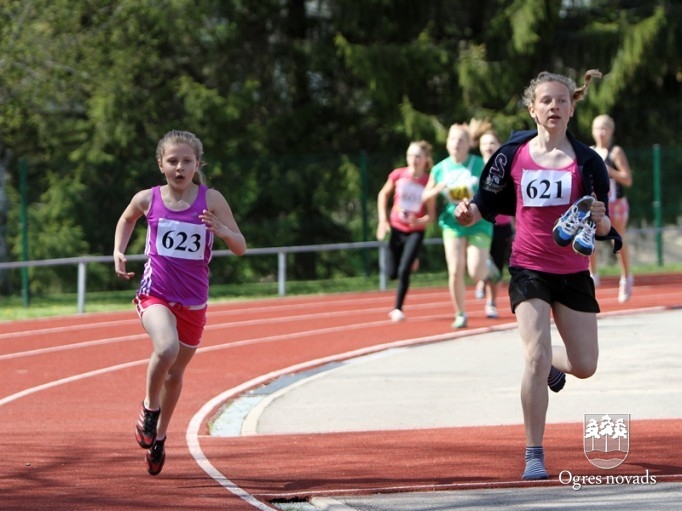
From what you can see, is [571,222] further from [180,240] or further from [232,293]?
[232,293]

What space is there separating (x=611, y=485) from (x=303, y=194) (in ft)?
59.3

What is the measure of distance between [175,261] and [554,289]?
2.01 metres

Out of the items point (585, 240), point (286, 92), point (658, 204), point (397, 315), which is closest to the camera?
point (585, 240)

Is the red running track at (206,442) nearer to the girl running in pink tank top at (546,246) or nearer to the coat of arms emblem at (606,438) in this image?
the coat of arms emblem at (606,438)

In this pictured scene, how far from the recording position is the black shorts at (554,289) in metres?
7.29

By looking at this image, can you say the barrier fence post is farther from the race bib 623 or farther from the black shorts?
the race bib 623

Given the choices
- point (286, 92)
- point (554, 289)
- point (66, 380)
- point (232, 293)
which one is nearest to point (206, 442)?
point (554, 289)

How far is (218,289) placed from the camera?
23312 mm

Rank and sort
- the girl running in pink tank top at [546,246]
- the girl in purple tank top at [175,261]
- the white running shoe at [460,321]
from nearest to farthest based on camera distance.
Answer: the girl running in pink tank top at [546,246] → the girl in purple tank top at [175,261] → the white running shoe at [460,321]

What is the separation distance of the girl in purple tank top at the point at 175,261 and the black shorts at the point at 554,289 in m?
1.52

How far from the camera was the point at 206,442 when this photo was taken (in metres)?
9.04

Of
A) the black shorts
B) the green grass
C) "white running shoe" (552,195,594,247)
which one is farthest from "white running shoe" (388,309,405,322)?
"white running shoe" (552,195,594,247)

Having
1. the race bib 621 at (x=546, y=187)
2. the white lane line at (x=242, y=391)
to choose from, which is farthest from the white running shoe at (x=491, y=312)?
the race bib 621 at (x=546, y=187)

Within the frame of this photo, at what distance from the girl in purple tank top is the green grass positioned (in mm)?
11269
